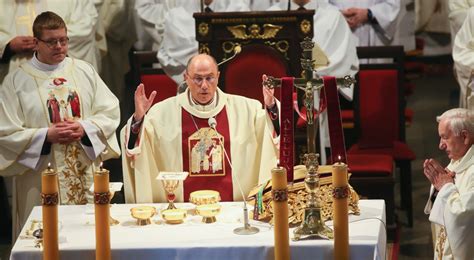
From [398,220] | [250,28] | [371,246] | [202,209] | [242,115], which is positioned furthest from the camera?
[398,220]

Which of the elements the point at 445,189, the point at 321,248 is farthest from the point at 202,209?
the point at 445,189

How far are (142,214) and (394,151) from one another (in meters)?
3.54

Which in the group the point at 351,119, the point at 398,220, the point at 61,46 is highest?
the point at 61,46

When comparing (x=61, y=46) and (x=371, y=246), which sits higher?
(x=61, y=46)

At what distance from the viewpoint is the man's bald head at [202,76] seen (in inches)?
287

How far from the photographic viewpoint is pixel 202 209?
6508 mm

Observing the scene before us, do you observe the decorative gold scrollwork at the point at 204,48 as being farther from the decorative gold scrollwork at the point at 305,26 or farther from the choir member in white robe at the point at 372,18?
the choir member in white robe at the point at 372,18

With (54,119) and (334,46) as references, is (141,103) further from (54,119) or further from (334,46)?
(334,46)

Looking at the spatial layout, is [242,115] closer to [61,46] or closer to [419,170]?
[61,46]

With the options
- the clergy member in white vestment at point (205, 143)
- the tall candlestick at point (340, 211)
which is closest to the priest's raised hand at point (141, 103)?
the clergy member in white vestment at point (205, 143)

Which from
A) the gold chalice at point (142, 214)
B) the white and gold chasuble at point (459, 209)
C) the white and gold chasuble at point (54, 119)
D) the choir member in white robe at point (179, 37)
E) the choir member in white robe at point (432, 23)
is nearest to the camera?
the white and gold chasuble at point (459, 209)

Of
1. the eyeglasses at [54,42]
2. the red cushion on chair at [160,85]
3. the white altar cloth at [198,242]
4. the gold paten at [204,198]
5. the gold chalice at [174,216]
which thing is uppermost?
the eyeglasses at [54,42]

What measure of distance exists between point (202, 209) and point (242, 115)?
3.91 ft

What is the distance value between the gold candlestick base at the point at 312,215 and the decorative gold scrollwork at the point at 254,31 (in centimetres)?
275
